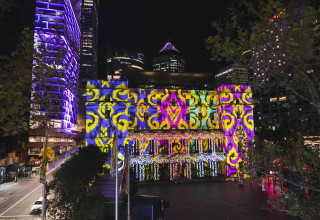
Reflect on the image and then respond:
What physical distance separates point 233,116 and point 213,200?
1271 cm

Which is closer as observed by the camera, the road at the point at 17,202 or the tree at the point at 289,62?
the tree at the point at 289,62

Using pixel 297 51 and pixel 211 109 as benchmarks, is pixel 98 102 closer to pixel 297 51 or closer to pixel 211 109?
pixel 211 109

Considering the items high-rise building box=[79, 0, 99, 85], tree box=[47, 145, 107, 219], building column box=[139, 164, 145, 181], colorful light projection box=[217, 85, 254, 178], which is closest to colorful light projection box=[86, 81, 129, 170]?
building column box=[139, 164, 145, 181]

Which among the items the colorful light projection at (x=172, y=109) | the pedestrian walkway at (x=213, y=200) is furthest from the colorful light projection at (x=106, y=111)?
the pedestrian walkway at (x=213, y=200)

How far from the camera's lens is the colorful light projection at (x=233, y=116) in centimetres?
2998

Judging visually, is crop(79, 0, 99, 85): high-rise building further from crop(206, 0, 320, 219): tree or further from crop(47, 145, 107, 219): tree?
crop(206, 0, 320, 219): tree

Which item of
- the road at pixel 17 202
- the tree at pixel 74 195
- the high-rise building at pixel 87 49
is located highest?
the high-rise building at pixel 87 49

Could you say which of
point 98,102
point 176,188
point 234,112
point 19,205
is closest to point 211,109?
point 234,112

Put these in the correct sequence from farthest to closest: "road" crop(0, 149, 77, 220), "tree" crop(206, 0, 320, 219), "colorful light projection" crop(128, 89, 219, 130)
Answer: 1. "colorful light projection" crop(128, 89, 219, 130)
2. "road" crop(0, 149, 77, 220)
3. "tree" crop(206, 0, 320, 219)

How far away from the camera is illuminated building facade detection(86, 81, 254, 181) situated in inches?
1116

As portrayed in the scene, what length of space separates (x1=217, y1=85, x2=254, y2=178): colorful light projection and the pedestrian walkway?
3867mm

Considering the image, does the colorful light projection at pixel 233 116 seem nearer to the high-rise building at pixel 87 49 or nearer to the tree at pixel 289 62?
the tree at pixel 289 62

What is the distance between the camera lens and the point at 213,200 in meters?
21.1

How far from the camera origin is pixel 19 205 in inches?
934
